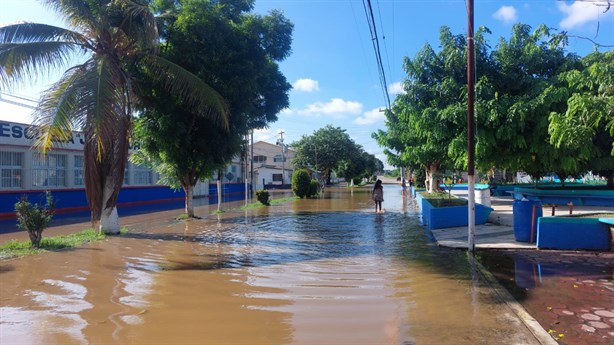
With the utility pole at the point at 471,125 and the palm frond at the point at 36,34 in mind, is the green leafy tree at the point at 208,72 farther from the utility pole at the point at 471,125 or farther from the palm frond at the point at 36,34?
the utility pole at the point at 471,125

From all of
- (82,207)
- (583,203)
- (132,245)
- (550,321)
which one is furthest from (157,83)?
(583,203)

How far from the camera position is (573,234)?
9.23 m

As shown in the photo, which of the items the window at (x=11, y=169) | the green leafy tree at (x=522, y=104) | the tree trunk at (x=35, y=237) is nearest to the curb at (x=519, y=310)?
the green leafy tree at (x=522, y=104)

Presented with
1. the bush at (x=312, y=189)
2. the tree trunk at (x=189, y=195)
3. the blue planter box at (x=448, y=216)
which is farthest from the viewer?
the bush at (x=312, y=189)

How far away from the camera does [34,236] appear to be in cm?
985

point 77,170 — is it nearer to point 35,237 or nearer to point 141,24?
point 141,24

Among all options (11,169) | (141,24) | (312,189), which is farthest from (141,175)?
(141,24)

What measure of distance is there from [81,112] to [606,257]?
11.6 metres

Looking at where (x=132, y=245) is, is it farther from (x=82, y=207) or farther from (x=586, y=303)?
(x=82, y=207)

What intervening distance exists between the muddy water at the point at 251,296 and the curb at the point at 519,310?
13cm

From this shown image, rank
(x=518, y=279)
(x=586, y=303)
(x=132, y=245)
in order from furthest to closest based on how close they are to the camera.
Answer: (x=132, y=245) < (x=518, y=279) < (x=586, y=303)

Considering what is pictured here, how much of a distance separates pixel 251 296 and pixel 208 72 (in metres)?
9.90

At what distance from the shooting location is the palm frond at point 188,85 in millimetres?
11695

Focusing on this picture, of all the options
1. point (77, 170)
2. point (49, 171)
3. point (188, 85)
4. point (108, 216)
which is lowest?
point (108, 216)
